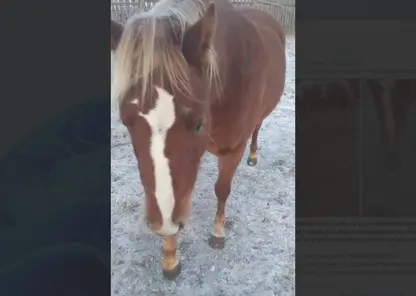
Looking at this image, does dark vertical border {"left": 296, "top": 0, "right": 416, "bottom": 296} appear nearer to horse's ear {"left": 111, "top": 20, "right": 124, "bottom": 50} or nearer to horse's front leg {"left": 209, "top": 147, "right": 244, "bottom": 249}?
horse's front leg {"left": 209, "top": 147, "right": 244, "bottom": 249}

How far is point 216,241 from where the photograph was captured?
0.80m

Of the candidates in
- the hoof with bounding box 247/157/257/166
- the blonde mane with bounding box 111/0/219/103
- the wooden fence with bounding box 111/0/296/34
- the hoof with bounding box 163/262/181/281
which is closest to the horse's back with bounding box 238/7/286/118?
the wooden fence with bounding box 111/0/296/34

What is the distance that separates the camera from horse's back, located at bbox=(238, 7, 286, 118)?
772 mm

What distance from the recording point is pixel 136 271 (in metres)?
0.72

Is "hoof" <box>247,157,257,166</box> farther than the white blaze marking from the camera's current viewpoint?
Yes

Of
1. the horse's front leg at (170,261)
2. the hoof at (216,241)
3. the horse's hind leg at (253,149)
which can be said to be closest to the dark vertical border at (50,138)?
the horse's front leg at (170,261)

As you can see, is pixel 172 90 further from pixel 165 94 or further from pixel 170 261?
pixel 170 261

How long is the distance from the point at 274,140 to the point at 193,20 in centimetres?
31

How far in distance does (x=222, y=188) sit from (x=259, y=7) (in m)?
0.39

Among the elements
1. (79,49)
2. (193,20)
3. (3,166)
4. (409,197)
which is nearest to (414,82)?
(409,197)

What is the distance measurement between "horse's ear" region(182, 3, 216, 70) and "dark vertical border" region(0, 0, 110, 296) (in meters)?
0.16

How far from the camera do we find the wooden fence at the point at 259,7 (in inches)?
25.1

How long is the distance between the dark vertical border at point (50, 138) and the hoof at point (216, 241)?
0.24 m

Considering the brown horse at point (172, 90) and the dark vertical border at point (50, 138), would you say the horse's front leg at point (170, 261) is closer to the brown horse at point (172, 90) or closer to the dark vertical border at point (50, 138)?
the brown horse at point (172, 90)
